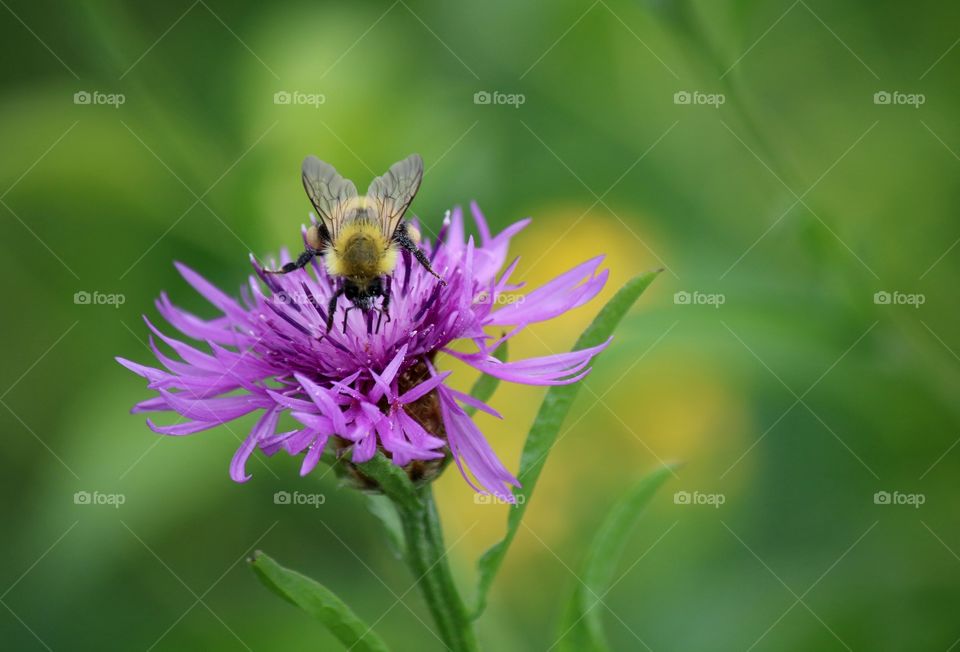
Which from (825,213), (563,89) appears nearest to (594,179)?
(563,89)

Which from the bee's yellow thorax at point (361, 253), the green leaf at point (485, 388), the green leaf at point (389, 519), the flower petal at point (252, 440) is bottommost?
the green leaf at point (389, 519)

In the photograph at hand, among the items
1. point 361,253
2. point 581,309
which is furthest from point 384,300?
point 581,309

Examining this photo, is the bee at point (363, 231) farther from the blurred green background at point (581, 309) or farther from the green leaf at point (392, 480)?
the blurred green background at point (581, 309)

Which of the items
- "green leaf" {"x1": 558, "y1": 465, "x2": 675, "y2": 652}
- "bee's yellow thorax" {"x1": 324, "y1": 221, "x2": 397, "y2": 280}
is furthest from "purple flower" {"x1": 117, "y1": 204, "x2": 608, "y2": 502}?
"green leaf" {"x1": 558, "y1": 465, "x2": 675, "y2": 652}

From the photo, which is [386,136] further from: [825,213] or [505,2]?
[825,213]

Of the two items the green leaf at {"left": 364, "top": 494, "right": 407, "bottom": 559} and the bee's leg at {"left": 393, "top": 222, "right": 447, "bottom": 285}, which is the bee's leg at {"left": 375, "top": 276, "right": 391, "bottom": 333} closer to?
the bee's leg at {"left": 393, "top": 222, "right": 447, "bottom": 285}

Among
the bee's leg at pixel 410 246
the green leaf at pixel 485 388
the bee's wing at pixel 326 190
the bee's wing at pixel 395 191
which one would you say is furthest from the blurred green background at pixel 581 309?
the bee's wing at pixel 326 190
